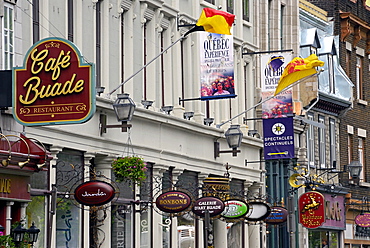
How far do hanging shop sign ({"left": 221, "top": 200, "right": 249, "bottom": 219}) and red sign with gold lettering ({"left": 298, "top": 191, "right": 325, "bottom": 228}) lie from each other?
39.0ft

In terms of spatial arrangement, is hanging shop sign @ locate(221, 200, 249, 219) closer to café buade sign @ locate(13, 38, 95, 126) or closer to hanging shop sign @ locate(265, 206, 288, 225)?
hanging shop sign @ locate(265, 206, 288, 225)

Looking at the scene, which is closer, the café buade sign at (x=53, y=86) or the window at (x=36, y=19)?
the café buade sign at (x=53, y=86)

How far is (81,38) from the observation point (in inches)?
1016

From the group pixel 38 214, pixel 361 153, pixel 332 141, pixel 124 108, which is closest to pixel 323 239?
pixel 332 141

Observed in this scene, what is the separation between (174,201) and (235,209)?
4302 millimetres

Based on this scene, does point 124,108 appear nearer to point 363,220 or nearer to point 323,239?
point 323,239

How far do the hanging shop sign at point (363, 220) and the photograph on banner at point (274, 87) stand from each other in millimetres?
12375

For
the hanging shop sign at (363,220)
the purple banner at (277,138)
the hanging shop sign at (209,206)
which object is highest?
the purple banner at (277,138)

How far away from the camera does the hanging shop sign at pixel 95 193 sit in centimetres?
2241

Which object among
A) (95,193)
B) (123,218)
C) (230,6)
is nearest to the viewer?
(95,193)

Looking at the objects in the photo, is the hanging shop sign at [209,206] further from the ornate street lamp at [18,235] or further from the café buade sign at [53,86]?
the ornate street lamp at [18,235]

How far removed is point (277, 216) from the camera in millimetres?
35312

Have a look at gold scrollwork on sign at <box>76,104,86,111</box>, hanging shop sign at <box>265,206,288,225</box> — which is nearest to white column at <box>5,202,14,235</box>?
gold scrollwork on sign at <box>76,104,86,111</box>

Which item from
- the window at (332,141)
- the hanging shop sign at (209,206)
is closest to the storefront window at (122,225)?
the hanging shop sign at (209,206)
